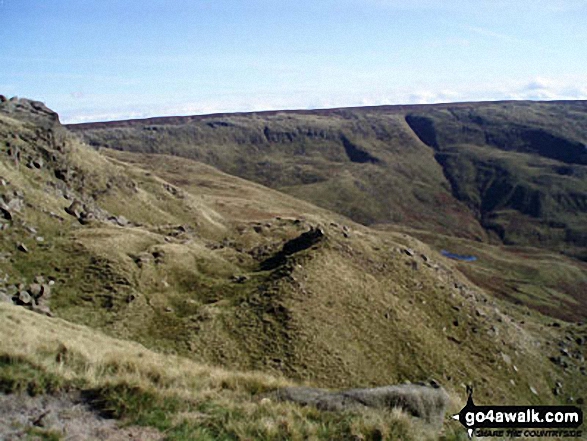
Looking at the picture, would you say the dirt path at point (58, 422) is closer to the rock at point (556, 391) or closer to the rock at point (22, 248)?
the rock at point (22, 248)

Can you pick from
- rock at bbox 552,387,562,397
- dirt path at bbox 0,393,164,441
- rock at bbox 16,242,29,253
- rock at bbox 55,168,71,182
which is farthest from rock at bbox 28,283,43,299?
rock at bbox 552,387,562,397

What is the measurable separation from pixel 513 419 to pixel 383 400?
15.0 ft

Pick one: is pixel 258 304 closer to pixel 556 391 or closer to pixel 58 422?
pixel 58 422

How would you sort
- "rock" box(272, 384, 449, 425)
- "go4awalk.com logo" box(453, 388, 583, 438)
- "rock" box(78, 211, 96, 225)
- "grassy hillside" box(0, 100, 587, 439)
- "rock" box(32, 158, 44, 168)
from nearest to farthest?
"rock" box(272, 384, 449, 425)
"go4awalk.com logo" box(453, 388, 583, 438)
"grassy hillside" box(0, 100, 587, 439)
"rock" box(78, 211, 96, 225)
"rock" box(32, 158, 44, 168)

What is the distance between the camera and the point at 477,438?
496 inches

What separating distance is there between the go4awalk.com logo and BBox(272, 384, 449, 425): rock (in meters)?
0.84

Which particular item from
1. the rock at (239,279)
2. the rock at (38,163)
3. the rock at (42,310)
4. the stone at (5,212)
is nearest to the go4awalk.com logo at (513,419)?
the rock at (42,310)

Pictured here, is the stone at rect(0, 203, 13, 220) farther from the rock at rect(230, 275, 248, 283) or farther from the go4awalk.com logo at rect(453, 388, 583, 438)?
the go4awalk.com logo at rect(453, 388, 583, 438)

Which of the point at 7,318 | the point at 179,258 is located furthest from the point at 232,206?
the point at 7,318

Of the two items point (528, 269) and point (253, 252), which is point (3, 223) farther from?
point (528, 269)

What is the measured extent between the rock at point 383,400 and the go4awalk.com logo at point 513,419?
0.84 meters

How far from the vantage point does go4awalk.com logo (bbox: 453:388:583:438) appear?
1405 cm

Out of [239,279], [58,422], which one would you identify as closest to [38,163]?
[239,279]

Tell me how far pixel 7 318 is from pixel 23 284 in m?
12.7
